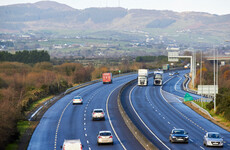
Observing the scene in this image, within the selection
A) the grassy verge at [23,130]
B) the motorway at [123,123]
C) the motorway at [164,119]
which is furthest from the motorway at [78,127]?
the motorway at [164,119]

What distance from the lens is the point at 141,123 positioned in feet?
→ 192

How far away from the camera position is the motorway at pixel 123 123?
45000mm

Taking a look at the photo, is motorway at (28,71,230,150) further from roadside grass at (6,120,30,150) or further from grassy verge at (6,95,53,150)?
roadside grass at (6,120,30,150)

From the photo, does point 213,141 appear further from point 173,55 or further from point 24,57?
point 24,57

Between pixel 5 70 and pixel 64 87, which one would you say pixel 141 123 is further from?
pixel 5 70

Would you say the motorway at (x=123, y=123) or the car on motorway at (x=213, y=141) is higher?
the car on motorway at (x=213, y=141)

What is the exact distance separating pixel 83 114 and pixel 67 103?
15379 millimetres

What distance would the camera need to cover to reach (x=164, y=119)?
62.6 metres

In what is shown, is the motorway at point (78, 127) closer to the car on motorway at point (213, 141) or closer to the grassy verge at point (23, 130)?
the grassy verge at point (23, 130)

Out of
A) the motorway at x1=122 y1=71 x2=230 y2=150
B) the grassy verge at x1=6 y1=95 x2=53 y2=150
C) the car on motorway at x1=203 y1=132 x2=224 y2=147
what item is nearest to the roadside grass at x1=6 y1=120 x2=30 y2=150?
the grassy verge at x1=6 y1=95 x2=53 y2=150

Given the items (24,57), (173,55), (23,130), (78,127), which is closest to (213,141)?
(78,127)

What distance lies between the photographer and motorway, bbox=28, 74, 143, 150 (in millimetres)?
44625

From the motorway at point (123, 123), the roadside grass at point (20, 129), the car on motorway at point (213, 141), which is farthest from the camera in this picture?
the motorway at point (123, 123)

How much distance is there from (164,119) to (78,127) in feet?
42.2
